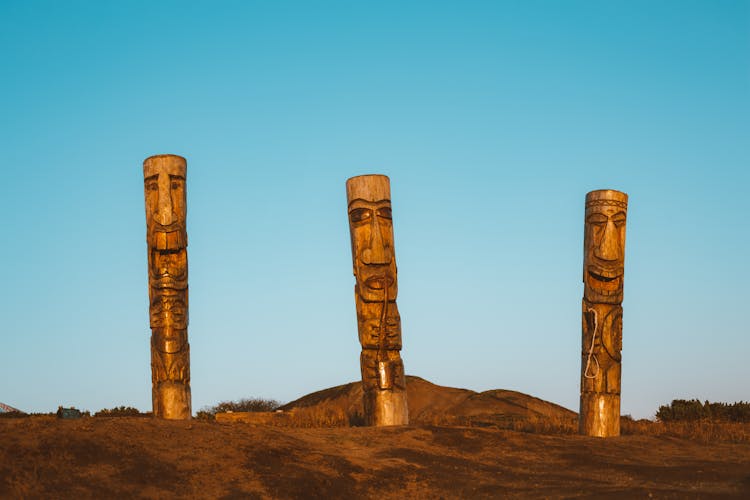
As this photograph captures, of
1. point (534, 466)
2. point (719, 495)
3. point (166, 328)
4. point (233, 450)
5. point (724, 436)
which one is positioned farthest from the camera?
point (724, 436)

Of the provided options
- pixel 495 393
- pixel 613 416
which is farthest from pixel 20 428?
pixel 495 393

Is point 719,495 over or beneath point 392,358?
beneath

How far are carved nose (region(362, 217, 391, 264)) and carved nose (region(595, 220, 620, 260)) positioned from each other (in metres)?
3.76

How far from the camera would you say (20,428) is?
12070 millimetres

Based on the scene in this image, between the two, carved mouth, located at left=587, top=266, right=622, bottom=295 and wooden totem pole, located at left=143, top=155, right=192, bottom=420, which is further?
carved mouth, located at left=587, top=266, right=622, bottom=295

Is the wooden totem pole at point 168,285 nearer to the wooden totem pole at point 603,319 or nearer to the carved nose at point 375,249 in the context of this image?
the carved nose at point 375,249

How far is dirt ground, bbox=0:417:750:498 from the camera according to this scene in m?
11.2

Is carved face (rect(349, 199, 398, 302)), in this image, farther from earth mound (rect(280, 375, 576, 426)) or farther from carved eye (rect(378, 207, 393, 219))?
A: earth mound (rect(280, 375, 576, 426))

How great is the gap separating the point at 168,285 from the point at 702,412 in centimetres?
1394

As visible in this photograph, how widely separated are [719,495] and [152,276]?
31.8ft

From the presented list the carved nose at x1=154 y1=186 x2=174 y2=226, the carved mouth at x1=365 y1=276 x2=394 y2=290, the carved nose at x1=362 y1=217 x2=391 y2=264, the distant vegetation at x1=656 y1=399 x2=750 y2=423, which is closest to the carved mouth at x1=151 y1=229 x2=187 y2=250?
the carved nose at x1=154 y1=186 x2=174 y2=226

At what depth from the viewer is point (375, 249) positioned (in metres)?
16.9

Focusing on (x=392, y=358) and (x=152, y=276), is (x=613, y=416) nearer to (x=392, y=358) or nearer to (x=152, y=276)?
(x=392, y=358)

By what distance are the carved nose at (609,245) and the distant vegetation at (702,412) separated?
7.67m
